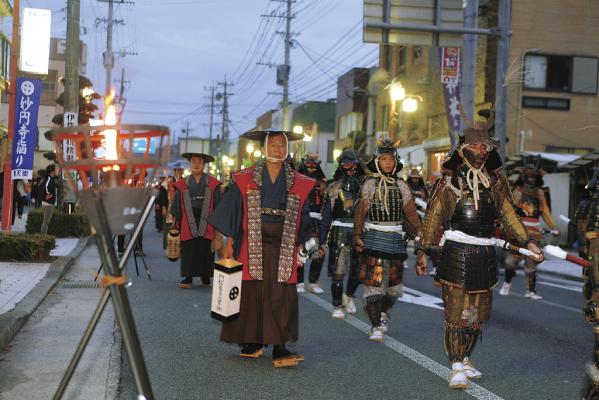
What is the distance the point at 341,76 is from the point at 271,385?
1823 inches

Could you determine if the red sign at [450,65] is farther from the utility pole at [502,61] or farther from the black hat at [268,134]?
the black hat at [268,134]

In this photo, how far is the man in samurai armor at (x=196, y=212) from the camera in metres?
11.8

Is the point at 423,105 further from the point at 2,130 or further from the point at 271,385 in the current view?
the point at 271,385

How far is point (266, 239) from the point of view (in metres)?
6.75

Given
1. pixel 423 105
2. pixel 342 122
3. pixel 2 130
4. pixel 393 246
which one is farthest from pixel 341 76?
pixel 393 246

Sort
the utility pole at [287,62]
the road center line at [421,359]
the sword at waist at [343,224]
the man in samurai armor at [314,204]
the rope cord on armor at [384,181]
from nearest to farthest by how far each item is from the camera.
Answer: the road center line at [421,359], the rope cord on armor at [384,181], the sword at waist at [343,224], the man in samurai armor at [314,204], the utility pole at [287,62]

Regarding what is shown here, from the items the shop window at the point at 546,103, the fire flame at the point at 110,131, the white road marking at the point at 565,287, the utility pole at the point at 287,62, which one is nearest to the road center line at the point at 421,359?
the fire flame at the point at 110,131

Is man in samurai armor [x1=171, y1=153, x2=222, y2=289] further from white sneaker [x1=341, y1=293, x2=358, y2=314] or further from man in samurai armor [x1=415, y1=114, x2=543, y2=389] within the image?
man in samurai armor [x1=415, y1=114, x2=543, y2=389]

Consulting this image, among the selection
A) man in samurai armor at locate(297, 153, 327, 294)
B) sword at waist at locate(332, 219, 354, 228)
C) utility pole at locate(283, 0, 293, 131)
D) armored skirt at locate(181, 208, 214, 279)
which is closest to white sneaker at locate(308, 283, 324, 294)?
man in samurai armor at locate(297, 153, 327, 294)

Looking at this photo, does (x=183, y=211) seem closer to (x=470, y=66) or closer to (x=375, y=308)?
(x=375, y=308)

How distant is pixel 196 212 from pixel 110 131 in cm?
816

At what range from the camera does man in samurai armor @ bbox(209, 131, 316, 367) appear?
662cm

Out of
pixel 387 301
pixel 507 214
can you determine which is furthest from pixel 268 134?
pixel 387 301

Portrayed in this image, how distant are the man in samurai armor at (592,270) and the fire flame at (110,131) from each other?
126 inches
